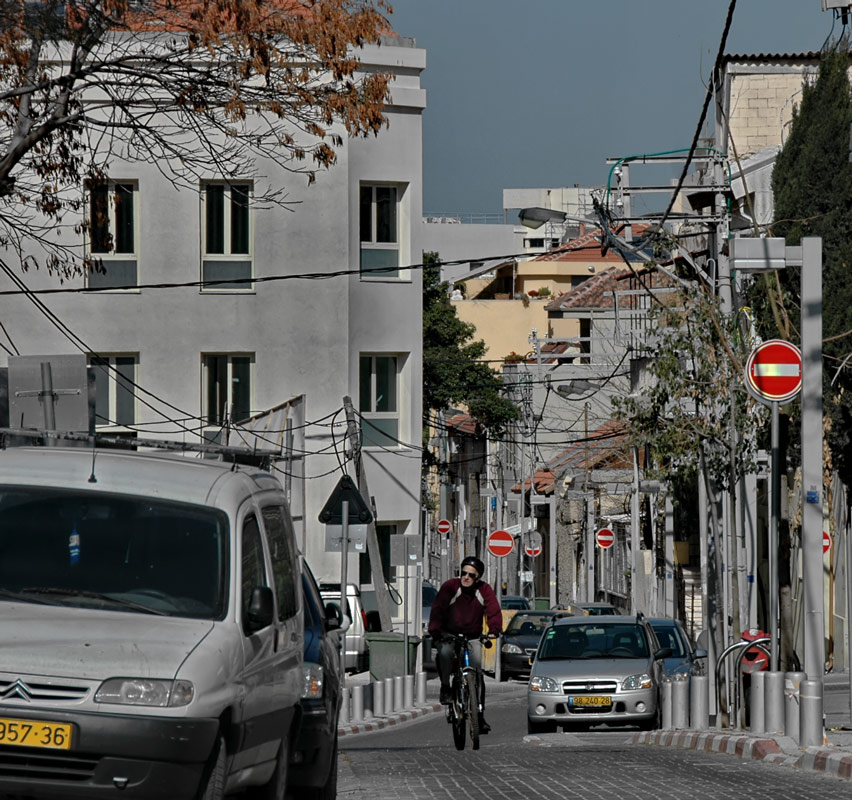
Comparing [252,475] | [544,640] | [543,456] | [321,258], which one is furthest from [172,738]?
[543,456]

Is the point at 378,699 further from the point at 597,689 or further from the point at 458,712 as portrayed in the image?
the point at 458,712

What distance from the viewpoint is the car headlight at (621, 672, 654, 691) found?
74.4 feet

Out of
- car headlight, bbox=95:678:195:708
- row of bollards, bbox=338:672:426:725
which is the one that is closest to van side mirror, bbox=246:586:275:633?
car headlight, bbox=95:678:195:708

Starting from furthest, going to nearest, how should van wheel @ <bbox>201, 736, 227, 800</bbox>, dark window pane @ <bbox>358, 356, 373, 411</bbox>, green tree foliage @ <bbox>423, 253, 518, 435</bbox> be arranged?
green tree foliage @ <bbox>423, 253, 518, 435</bbox>
dark window pane @ <bbox>358, 356, 373, 411</bbox>
van wheel @ <bbox>201, 736, 227, 800</bbox>

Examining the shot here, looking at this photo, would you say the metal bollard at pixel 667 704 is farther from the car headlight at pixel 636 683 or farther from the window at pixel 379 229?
the window at pixel 379 229

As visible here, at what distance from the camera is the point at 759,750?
49.4 ft

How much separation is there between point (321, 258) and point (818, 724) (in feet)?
69.6

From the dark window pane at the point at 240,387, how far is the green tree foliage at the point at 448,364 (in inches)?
975

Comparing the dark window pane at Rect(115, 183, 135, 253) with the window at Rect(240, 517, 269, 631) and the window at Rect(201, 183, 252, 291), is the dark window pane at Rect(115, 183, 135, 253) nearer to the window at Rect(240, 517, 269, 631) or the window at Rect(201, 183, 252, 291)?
the window at Rect(201, 183, 252, 291)

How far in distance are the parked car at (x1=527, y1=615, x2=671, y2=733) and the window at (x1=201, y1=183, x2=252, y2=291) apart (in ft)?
44.1

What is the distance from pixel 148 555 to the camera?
838cm

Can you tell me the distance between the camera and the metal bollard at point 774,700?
51.8 ft

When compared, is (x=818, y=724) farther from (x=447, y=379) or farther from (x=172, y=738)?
(x=447, y=379)

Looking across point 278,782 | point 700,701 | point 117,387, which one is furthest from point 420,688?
point 278,782
